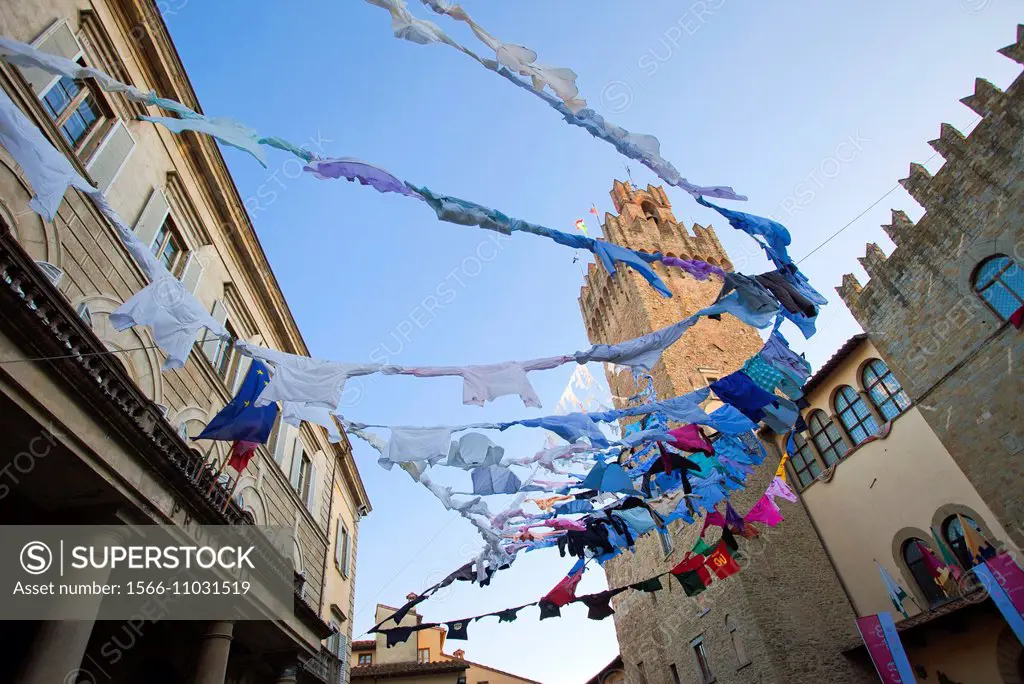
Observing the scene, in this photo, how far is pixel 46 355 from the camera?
514 cm

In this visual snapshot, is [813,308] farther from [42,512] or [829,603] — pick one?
[829,603]

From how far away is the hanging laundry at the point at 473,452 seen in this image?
298 inches

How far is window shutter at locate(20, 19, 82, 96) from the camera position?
22.3ft

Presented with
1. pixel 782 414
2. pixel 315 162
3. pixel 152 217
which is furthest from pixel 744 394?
pixel 152 217

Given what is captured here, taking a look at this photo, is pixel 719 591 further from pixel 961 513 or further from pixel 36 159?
pixel 36 159

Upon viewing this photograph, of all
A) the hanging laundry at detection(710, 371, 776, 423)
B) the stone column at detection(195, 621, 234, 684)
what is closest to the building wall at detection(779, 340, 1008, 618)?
Result: the hanging laundry at detection(710, 371, 776, 423)

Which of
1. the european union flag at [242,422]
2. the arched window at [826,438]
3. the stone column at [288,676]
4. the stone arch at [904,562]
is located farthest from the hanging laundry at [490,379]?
the arched window at [826,438]

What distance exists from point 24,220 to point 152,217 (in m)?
3.09

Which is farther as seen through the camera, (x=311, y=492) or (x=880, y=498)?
(x=311, y=492)

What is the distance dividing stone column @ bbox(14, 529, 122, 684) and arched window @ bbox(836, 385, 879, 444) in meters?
16.0

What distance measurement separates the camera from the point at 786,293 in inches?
276

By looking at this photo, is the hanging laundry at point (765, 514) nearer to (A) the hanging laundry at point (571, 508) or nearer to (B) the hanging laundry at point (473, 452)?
(A) the hanging laundry at point (571, 508)

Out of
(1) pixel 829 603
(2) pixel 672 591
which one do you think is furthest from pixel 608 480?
(2) pixel 672 591

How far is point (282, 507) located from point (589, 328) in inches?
852
